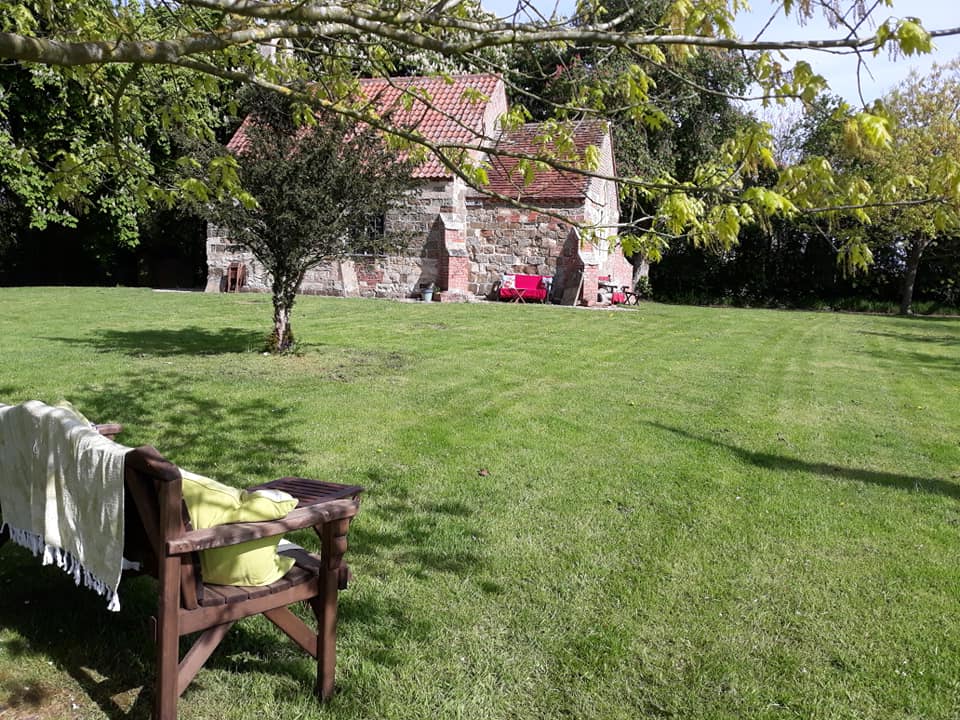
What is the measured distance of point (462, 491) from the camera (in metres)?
5.28

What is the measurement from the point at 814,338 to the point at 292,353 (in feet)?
37.7

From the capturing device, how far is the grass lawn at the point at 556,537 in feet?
9.82

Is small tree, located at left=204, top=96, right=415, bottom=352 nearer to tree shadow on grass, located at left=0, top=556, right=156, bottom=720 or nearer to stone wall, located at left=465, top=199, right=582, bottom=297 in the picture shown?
tree shadow on grass, located at left=0, top=556, right=156, bottom=720

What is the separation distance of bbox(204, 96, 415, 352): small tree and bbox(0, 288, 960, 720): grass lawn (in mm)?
1659

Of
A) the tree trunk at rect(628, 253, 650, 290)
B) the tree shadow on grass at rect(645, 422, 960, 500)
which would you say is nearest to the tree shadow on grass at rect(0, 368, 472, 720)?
the tree shadow on grass at rect(645, 422, 960, 500)

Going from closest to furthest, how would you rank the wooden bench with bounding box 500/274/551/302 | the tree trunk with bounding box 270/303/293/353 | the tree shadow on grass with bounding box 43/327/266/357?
the tree trunk with bounding box 270/303/293/353, the tree shadow on grass with bounding box 43/327/266/357, the wooden bench with bounding box 500/274/551/302

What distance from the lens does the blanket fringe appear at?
2613 millimetres

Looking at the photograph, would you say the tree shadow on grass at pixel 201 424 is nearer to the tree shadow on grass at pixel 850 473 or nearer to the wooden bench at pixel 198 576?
the wooden bench at pixel 198 576

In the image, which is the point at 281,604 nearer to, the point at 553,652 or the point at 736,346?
the point at 553,652

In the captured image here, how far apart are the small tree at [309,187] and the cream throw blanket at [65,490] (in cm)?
687

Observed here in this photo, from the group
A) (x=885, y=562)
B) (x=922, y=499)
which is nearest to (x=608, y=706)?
(x=885, y=562)

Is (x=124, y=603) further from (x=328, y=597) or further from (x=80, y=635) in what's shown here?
(x=328, y=597)

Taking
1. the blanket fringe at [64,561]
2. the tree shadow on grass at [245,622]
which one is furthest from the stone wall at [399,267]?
the blanket fringe at [64,561]

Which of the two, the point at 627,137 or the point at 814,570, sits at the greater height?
the point at 627,137
